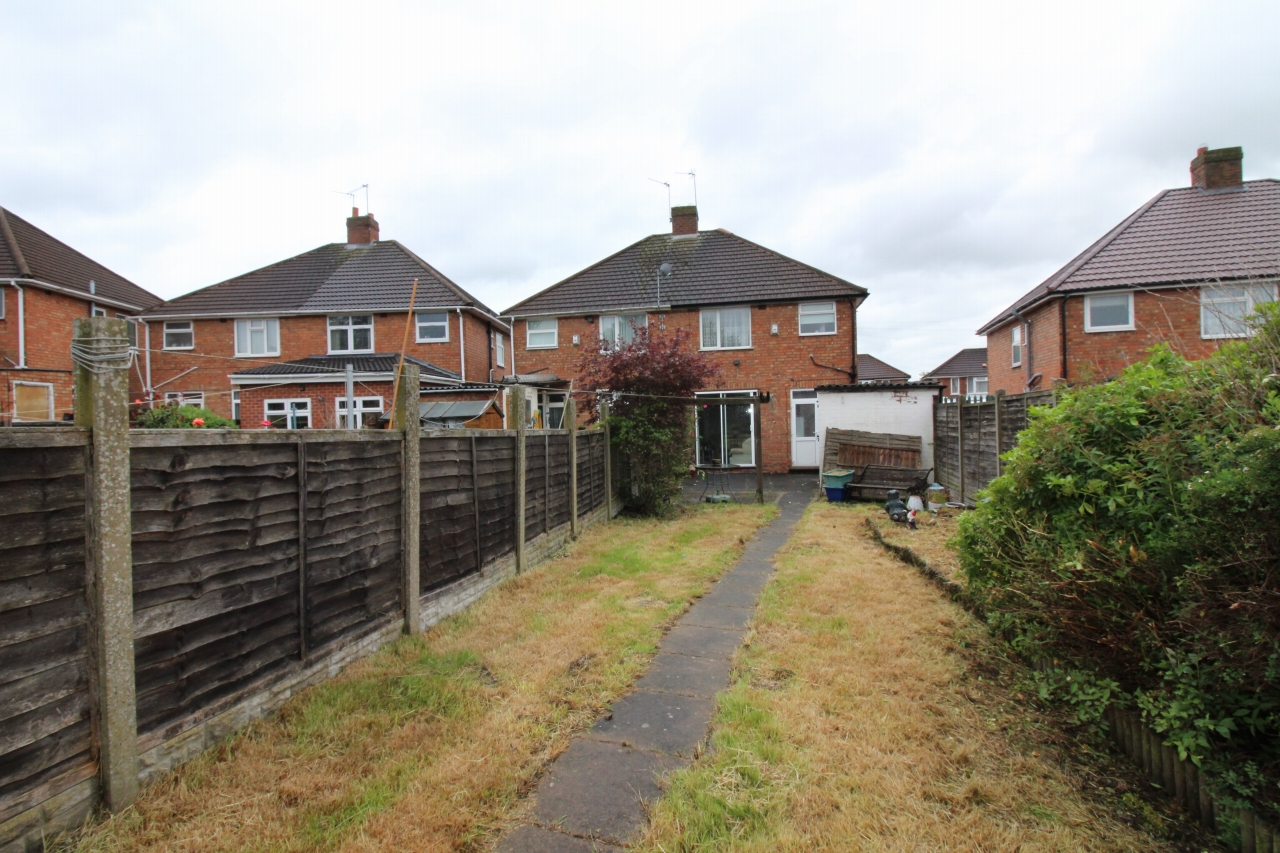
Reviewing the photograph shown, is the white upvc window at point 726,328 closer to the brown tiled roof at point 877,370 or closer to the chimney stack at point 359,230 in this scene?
the chimney stack at point 359,230

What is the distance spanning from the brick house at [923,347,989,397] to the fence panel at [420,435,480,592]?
49.3 meters

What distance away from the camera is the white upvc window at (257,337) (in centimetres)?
2091

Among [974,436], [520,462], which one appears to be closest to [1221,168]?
[974,436]

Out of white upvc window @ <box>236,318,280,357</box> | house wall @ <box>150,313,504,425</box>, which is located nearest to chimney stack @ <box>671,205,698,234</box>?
house wall @ <box>150,313,504,425</box>

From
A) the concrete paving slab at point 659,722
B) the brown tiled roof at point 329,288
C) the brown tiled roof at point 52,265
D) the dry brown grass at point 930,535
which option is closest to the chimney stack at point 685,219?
the brown tiled roof at point 329,288

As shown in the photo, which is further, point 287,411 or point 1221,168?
point 1221,168

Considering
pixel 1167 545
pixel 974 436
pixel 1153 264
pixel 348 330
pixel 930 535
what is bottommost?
pixel 930 535

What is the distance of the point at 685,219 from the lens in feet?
73.9

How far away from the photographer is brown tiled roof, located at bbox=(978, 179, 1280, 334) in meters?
15.8

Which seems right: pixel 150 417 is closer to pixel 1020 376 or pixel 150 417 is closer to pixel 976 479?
pixel 976 479

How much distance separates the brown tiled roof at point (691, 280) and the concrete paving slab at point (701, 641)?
15.5m

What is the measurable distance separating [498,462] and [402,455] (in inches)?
63.5

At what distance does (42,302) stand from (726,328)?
20.0 meters

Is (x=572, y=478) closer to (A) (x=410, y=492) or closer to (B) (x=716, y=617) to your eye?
(B) (x=716, y=617)
